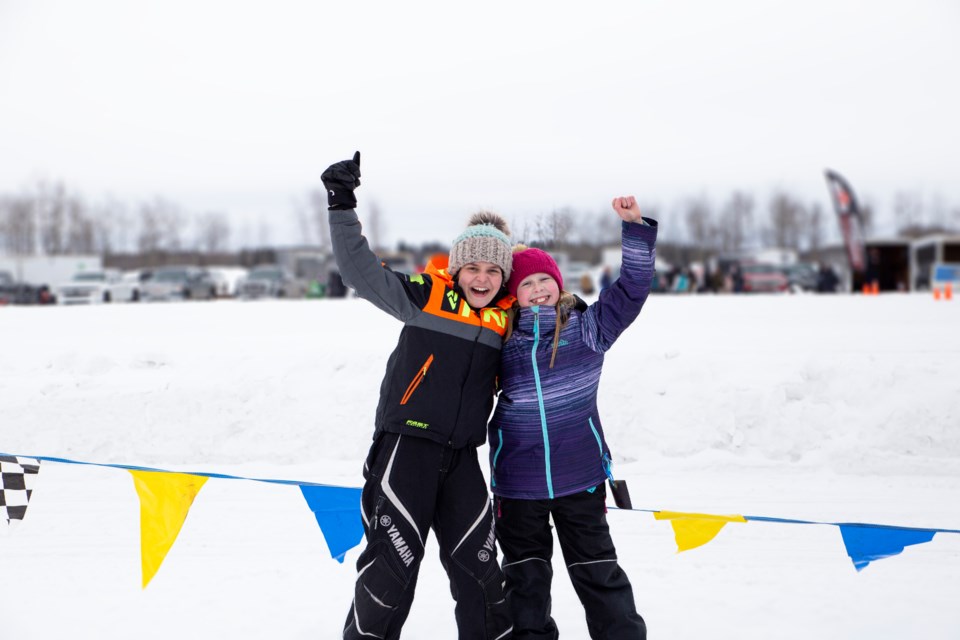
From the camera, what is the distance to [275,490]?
571 centimetres

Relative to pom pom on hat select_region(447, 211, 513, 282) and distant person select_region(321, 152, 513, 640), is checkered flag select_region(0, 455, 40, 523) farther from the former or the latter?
pom pom on hat select_region(447, 211, 513, 282)

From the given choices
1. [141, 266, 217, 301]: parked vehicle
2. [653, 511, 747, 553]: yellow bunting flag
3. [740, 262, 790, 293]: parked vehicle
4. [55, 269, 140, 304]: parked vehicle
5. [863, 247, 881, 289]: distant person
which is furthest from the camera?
[740, 262, 790, 293]: parked vehicle

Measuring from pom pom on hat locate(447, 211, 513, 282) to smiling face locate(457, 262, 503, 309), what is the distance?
23mm

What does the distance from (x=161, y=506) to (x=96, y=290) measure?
28149mm

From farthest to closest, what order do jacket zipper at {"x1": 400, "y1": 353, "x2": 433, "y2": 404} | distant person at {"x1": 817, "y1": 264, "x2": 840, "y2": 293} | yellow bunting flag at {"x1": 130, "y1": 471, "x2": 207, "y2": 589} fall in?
distant person at {"x1": 817, "y1": 264, "x2": 840, "y2": 293}
yellow bunting flag at {"x1": 130, "y1": 471, "x2": 207, "y2": 589}
jacket zipper at {"x1": 400, "y1": 353, "x2": 433, "y2": 404}

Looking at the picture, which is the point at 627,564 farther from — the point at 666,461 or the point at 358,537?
the point at 666,461

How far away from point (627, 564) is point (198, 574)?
240 cm

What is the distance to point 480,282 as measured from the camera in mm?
3055

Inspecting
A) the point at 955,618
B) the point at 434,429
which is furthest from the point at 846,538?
the point at 434,429

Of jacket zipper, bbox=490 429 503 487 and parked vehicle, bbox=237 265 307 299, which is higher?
jacket zipper, bbox=490 429 503 487

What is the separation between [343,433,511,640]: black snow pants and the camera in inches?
116

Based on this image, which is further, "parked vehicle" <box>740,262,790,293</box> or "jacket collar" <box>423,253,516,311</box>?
"parked vehicle" <box>740,262,790,293</box>

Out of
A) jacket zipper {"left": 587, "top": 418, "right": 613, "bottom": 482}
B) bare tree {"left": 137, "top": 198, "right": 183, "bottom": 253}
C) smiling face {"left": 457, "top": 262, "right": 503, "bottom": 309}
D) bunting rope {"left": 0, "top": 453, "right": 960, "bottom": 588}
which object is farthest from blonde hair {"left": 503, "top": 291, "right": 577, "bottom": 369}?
bare tree {"left": 137, "top": 198, "right": 183, "bottom": 253}

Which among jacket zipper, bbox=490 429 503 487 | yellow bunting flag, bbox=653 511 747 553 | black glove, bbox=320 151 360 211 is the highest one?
black glove, bbox=320 151 360 211
